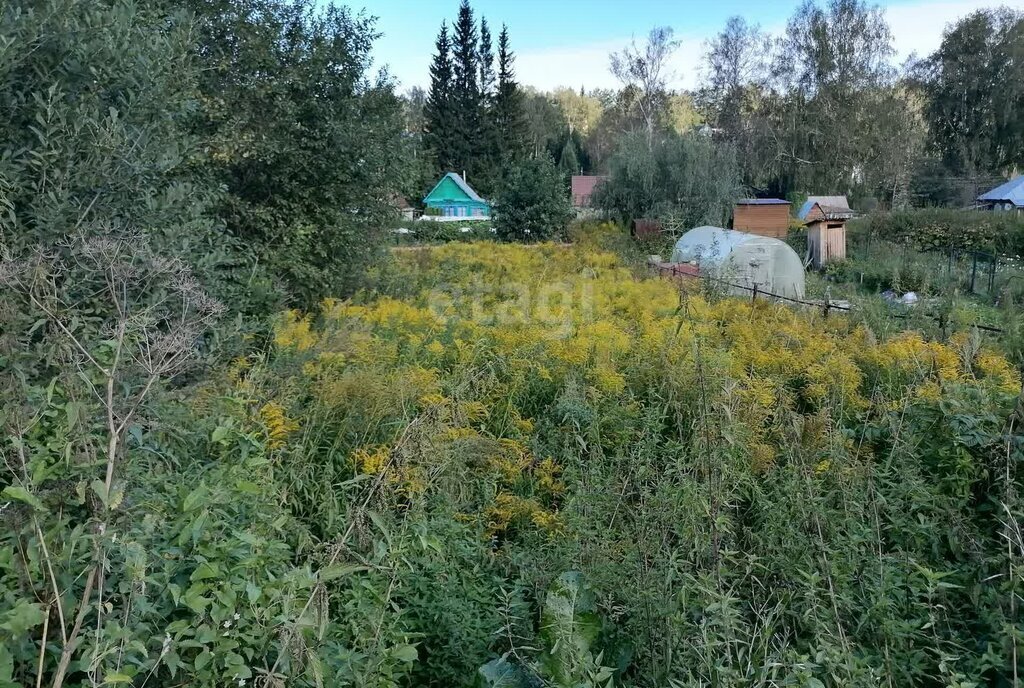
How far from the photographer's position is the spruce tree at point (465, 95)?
4484 centimetres

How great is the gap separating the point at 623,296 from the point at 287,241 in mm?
3489

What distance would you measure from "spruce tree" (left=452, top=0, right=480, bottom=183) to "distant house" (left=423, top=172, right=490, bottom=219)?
741 cm

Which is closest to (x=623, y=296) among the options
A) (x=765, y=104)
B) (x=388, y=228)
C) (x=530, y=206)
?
(x=388, y=228)

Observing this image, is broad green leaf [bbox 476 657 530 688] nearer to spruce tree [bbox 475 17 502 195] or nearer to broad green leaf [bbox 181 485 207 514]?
broad green leaf [bbox 181 485 207 514]

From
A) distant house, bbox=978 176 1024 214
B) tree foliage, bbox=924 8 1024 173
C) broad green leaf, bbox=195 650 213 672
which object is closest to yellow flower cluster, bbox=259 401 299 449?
broad green leaf, bbox=195 650 213 672

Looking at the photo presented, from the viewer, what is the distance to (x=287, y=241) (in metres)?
7.39

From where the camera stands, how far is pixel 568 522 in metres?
3.17

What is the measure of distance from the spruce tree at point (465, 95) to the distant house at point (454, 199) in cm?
741

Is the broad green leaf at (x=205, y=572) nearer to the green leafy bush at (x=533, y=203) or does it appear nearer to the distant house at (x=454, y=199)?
the green leafy bush at (x=533, y=203)

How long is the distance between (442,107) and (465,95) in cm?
187

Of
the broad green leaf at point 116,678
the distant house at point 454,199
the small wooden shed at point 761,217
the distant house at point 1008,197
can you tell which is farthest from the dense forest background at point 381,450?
the distant house at point 454,199

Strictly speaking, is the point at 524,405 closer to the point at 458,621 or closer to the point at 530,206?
the point at 458,621

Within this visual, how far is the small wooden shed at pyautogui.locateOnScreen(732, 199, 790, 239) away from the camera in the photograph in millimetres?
18766

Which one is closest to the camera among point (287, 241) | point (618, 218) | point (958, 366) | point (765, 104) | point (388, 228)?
point (958, 366)
